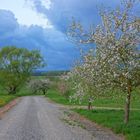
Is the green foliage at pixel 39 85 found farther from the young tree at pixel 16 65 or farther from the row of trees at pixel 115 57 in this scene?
the row of trees at pixel 115 57

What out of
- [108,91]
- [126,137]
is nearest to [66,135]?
[126,137]

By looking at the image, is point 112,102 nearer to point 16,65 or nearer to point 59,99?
point 59,99

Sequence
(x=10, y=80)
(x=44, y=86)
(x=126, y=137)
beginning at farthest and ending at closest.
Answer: (x=44, y=86) < (x=10, y=80) < (x=126, y=137)

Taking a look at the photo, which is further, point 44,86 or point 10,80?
point 44,86

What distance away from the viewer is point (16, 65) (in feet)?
438

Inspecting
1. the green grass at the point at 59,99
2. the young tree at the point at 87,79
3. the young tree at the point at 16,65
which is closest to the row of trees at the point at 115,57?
the young tree at the point at 87,79

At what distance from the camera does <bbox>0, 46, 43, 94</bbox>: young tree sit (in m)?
133

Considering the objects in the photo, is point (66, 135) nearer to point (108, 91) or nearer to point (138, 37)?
point (108, 91)

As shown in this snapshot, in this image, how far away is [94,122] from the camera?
106 ft

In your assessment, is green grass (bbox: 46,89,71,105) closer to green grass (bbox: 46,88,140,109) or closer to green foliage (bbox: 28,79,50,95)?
green grass (bbox: 46,88,140,109)

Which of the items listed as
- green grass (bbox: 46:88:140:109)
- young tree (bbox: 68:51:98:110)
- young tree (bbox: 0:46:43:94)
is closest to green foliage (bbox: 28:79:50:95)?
young tree (bbox: 0:46:43:94)

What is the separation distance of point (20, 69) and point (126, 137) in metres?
114

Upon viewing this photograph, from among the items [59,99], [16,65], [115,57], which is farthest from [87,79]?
[16,65]

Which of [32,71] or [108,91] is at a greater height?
[32,71]
